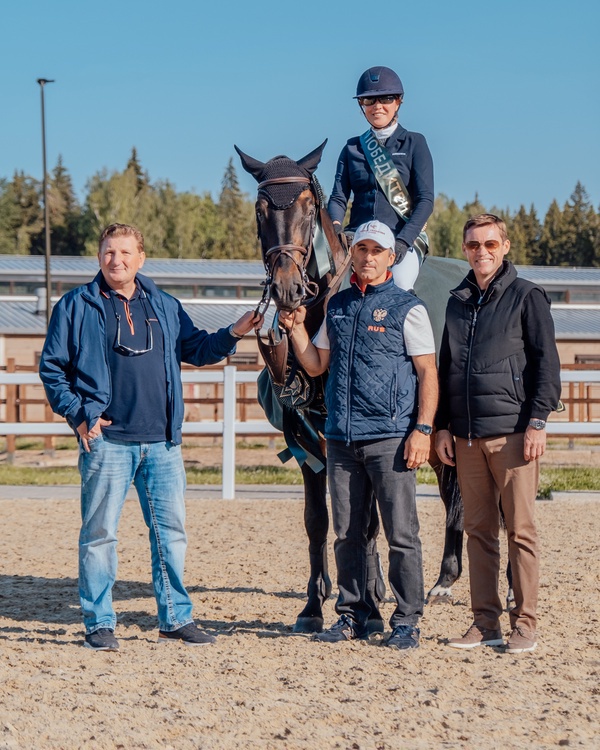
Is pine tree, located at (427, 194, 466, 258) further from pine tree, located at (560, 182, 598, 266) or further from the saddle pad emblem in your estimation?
the saddle pad emblem

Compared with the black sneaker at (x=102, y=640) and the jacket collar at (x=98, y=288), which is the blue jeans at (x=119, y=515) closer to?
the black sneaker at (x=102, y=640)

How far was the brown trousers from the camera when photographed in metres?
5.22

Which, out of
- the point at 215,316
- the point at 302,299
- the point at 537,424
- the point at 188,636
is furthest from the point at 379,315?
the point at 215,316

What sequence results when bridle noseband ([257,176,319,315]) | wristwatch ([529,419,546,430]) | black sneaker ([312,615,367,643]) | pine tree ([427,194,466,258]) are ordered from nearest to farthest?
wristwatch ([529,419,546,430]) < bridle noseband ([257,176,319,315]) < black sneaker ([312,615,367,643]) < pine tree ([427,194,466,258])

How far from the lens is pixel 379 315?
526cm

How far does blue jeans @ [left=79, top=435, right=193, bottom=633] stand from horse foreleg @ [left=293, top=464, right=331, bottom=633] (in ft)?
2.44

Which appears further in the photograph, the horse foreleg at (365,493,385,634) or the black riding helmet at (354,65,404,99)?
the black riding helmet at (354,65,404,99)

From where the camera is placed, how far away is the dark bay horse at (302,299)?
5270mm

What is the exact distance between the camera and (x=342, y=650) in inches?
210

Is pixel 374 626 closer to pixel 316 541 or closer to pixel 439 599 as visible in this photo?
pixel 316 541

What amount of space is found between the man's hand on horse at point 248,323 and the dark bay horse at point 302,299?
9cm

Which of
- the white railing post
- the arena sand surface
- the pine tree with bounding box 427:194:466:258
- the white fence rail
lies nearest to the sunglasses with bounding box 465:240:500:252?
the arena sand surface

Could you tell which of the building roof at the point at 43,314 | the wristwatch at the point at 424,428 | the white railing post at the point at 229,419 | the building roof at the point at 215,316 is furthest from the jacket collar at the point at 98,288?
the building roof at the point at 43,314

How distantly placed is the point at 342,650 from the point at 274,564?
2.91m
